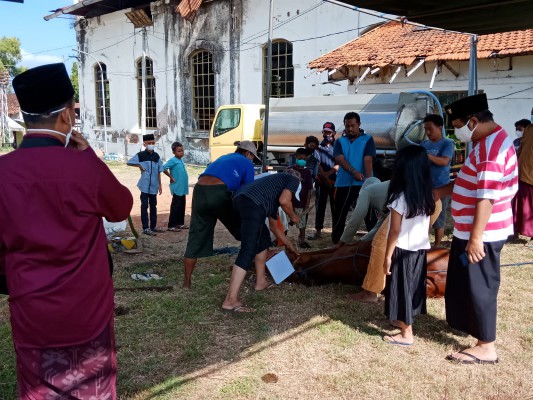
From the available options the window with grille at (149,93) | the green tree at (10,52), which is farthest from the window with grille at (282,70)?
the green tree at (10,52)

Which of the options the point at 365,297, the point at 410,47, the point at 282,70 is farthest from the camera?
the point at 282,70

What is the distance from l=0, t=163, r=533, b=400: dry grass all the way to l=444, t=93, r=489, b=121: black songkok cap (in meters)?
1.67

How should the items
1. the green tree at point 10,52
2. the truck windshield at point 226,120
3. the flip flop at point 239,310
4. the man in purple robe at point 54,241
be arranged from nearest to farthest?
the man in purple robe at point 54,241 < the flip flop at point 239,310 < the truck windshield at point 226,120 < the green tree at point 10,52

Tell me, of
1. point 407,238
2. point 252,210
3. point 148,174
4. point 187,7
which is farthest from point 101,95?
point 407,238

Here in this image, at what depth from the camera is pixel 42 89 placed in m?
1.84

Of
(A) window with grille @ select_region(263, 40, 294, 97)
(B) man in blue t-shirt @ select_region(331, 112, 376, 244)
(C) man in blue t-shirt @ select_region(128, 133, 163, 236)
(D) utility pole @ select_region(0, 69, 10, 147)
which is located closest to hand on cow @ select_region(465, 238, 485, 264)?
(B) man in blue t-shirt @ select_region(331, 112, 376, 244)

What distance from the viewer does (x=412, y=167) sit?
3465 millimetres

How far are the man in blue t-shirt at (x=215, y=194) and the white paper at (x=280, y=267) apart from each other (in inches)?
20.7

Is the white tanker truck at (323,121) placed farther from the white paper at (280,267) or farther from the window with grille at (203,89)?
the window with grille at (203,89)

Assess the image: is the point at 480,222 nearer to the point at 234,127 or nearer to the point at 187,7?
the point at 234,127

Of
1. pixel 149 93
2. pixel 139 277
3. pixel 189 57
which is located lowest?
pixel 139 277

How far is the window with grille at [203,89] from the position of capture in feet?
62.6

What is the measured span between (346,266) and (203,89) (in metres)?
15.7

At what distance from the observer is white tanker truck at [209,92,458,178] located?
9.86m
